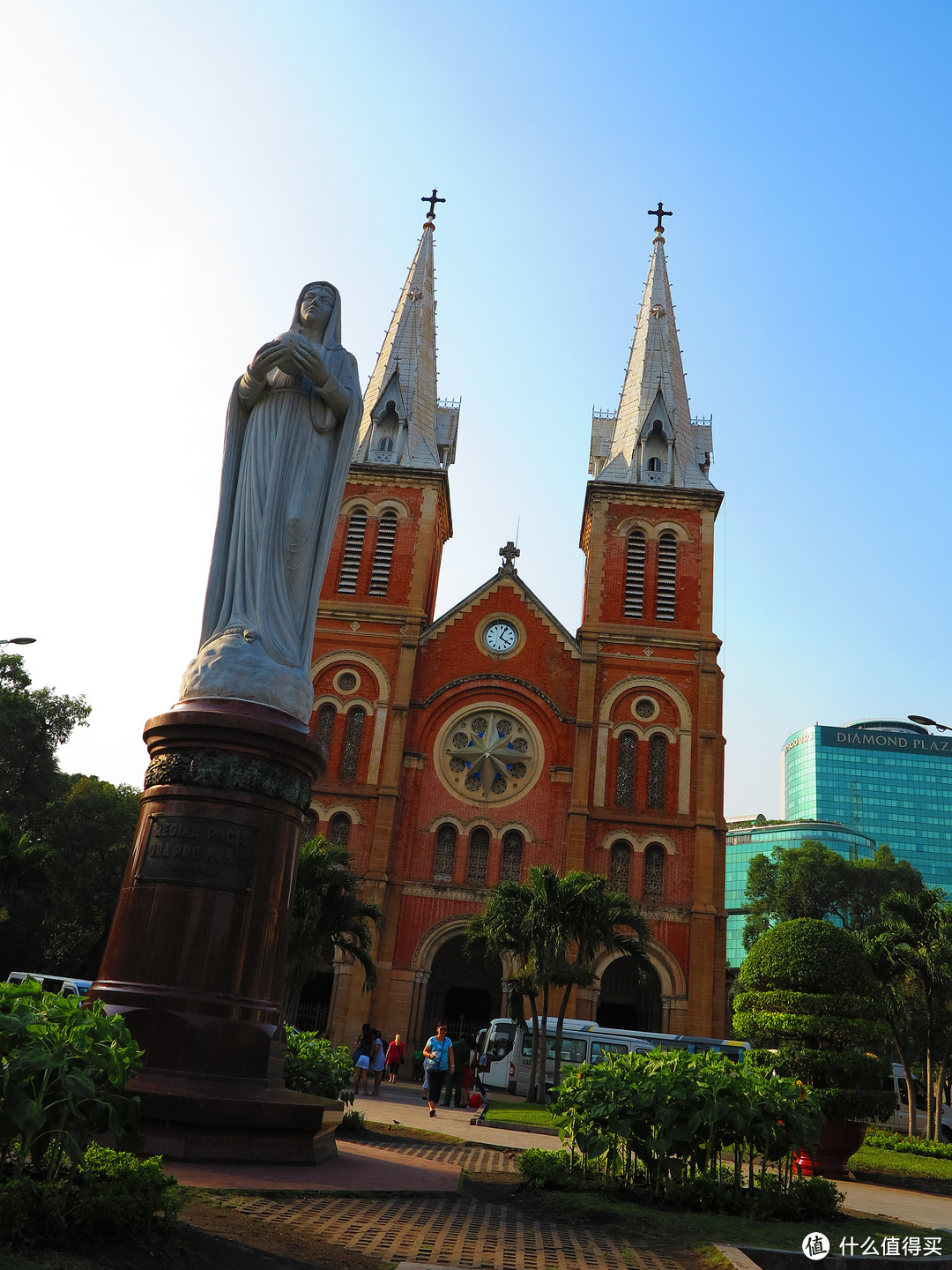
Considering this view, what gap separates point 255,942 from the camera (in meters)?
6.96

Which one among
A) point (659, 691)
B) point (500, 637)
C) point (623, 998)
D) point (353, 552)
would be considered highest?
point (353, 552)

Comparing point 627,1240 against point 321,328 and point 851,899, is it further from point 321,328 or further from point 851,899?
point 851,899

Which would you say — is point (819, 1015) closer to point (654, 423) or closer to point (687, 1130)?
point (687, 1130)

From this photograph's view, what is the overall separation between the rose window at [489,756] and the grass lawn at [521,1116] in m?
12.8

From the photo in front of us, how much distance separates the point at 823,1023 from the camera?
38.9ft

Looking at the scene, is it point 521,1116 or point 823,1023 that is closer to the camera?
point 823,1023

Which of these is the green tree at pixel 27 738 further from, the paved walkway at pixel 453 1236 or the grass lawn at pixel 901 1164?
the paved walkway at pixel 453 1236

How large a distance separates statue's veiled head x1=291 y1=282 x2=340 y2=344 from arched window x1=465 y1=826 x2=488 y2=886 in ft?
75.1

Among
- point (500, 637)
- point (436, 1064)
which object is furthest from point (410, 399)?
point (436, 1064)

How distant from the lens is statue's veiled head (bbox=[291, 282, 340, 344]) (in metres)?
9.32

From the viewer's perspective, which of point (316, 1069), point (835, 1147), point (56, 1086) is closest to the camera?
point (56, 1086)

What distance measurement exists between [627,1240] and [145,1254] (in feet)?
9.13

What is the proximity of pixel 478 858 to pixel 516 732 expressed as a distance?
407 cm

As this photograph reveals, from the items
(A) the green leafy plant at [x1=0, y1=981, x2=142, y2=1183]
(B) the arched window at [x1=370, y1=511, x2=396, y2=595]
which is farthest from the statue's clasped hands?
(B) the arched window at [x1=370, y1=511, x2=396, y2=595]
